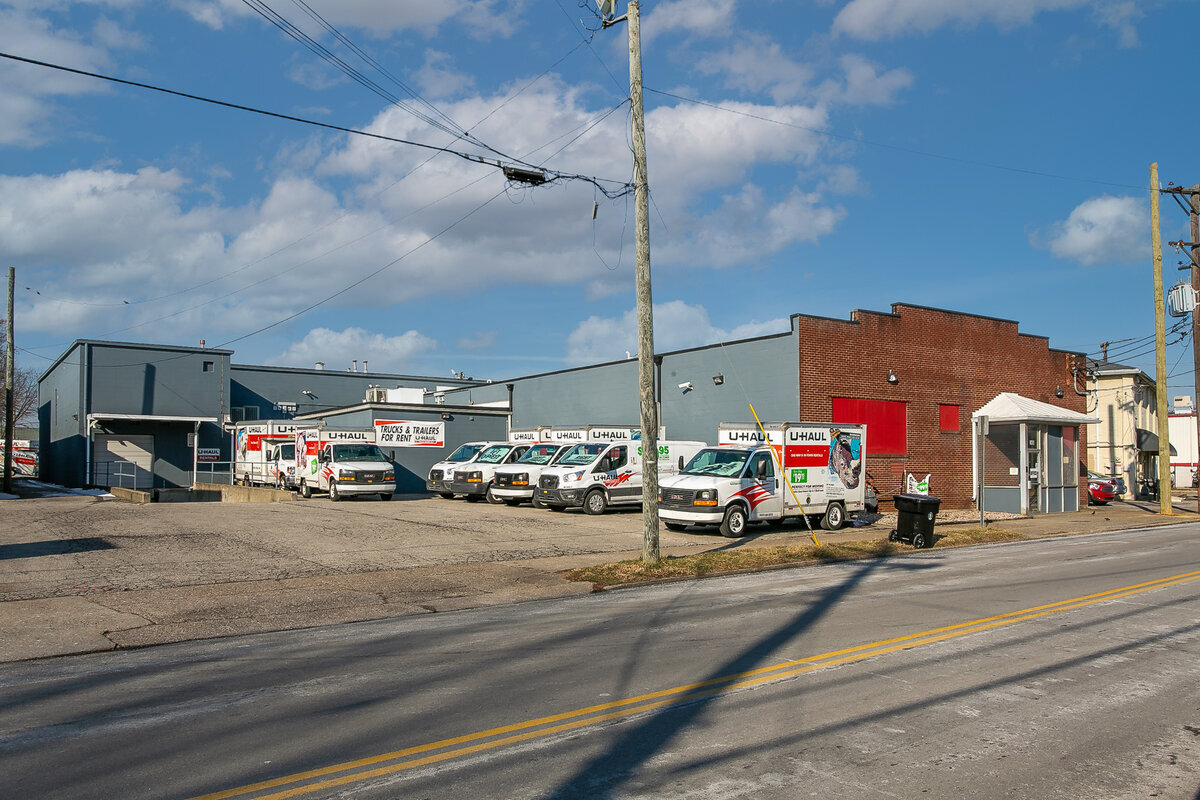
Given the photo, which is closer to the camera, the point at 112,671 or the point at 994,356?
the point at 112,671

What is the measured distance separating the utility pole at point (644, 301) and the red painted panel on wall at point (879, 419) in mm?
14971

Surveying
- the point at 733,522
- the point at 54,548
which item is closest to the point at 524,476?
the point at 733,522

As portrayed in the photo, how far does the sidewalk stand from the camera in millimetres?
9633

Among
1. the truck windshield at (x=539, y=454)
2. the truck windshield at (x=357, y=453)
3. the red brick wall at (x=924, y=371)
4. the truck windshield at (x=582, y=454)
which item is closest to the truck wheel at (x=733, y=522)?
the truck windshield at (x=582, y=454)

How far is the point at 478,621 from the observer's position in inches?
408

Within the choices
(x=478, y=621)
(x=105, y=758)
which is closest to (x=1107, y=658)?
(x=478, y=621)

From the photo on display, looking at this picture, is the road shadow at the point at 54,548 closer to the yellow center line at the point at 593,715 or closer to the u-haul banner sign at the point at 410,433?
the yellow center line at the point at 593,715

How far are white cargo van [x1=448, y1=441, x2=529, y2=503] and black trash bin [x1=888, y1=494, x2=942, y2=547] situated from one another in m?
13.4

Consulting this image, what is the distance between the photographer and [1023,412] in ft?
96.3

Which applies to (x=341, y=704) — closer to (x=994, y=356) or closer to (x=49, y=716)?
(x=49, y=716)

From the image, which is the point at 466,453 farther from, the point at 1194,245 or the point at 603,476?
the point at 1194,245

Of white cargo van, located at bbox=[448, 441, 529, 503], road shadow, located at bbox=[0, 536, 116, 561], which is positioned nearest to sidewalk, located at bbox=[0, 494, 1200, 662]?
road shadow, located at bbox=[0, 536, 116, 561]

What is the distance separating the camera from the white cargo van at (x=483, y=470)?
28.7 meters

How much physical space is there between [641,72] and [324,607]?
9.97 m
